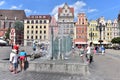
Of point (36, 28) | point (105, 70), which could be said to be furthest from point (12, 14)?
point (105, 70)

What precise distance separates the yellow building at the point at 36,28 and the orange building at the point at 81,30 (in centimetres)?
1839

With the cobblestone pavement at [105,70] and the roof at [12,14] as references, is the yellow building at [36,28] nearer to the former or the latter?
the roof at [12,14]

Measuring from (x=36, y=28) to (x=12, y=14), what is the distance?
2951cm

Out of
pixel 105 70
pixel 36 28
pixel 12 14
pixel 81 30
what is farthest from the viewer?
pixel 12 14

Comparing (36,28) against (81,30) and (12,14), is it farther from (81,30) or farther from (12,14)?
(12,14)

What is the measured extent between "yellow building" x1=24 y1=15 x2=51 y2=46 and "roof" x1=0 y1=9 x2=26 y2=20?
73.5ft

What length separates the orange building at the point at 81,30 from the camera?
4451 inches

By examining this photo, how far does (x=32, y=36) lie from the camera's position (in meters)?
129

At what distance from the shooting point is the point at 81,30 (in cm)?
11612

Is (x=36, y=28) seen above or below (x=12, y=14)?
below

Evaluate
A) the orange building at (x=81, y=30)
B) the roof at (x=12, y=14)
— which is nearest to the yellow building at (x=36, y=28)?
the orange building at (x=81, y=30)

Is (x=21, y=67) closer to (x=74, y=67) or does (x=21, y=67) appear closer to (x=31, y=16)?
(x=74, y=67)

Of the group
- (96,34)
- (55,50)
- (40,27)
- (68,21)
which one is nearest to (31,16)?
(40,27)

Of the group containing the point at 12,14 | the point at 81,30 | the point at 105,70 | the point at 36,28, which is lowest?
the point at 105,70
